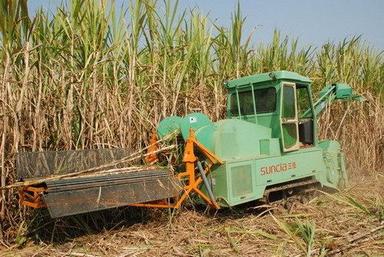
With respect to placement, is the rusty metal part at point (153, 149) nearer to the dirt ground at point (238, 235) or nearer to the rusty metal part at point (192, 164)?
the rusty metal part at point (192, 164)

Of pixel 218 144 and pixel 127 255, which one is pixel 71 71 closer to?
pixel 218 144

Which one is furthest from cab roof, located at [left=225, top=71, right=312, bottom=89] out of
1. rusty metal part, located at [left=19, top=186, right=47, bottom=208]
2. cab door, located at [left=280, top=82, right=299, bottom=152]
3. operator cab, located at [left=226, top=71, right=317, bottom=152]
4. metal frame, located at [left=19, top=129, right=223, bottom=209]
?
rusty metal part, located at [left=19, top=186, right=47, bottom=208]

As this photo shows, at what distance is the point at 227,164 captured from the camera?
5.02m

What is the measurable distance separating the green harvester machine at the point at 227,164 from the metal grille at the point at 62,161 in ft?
0.05

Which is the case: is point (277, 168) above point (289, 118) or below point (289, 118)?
below

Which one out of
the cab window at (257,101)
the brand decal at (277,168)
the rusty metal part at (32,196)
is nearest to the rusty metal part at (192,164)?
the brand decal at (277,168)

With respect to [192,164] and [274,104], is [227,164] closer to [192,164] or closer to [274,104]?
[192,164]

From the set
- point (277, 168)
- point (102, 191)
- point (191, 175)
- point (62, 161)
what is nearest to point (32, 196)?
point (102, 191)

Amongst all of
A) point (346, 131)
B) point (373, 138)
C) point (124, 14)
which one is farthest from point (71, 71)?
point (373, 138)

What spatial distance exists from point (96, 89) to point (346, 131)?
6.09 m

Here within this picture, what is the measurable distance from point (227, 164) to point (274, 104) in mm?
1280

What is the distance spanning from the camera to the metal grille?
14.4 feet

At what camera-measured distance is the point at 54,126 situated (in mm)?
5031

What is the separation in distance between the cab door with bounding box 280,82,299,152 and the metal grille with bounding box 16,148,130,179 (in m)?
2.11
